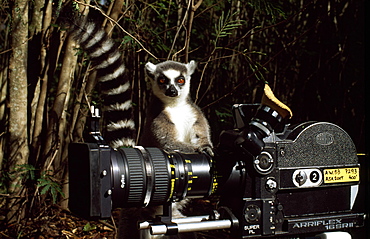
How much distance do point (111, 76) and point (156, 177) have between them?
0.67m

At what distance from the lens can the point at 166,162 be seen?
1.56 metres

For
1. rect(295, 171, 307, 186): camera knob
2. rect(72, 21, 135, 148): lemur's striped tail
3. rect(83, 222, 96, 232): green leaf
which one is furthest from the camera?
rect(83, 222, 96, 232): green leaf

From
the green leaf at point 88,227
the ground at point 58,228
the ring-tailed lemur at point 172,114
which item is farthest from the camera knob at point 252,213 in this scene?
the green leaf at point 88,227

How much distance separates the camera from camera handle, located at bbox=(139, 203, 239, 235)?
4.77 ft

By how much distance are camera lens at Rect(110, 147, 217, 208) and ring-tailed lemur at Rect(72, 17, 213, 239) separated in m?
0.30

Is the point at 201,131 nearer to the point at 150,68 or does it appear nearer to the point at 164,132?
the point at 164,132

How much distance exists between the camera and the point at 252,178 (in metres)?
1.57

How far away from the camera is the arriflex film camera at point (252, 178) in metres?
1.48

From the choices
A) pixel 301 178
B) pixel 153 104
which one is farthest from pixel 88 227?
pixel 301 178

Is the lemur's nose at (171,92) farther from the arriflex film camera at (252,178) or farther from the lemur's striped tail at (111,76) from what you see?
the arriflex film camera at (252,178)

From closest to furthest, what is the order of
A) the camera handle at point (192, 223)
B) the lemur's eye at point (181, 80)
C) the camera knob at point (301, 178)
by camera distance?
the camera handle at point (192, 223)
the camera knob at point (301, 178)
the lemur's eye at point (181, 80)

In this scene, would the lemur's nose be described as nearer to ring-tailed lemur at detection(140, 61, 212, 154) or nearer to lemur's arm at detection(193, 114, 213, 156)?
ring-tailed lemur at detection(140, 61, 212, 154)

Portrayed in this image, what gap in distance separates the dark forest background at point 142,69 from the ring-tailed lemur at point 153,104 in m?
0.18

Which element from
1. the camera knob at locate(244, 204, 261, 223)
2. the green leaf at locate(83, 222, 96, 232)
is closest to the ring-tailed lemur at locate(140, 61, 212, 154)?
the camera knob at locate(244, 204, 261, 223)
